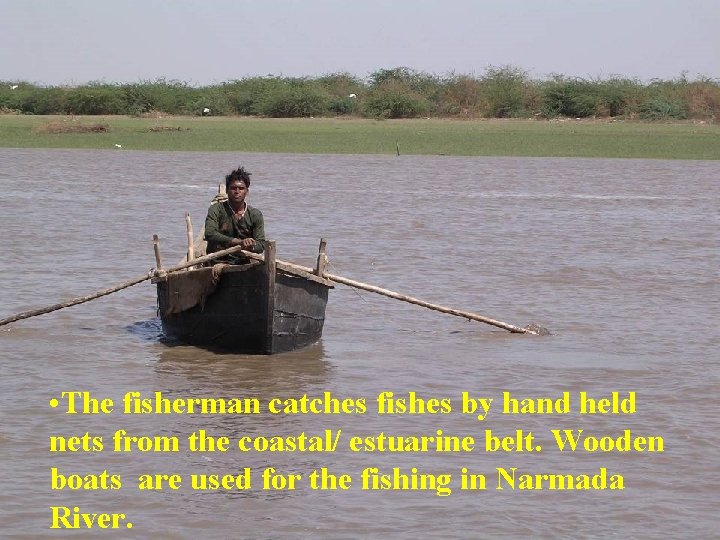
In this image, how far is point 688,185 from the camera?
83.6ft

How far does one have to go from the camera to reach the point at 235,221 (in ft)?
31.4

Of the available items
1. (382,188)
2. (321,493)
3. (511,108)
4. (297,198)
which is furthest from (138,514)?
(511,108)

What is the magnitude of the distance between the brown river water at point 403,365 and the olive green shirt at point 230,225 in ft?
2.86

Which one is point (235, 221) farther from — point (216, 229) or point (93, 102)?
point (93, 102)

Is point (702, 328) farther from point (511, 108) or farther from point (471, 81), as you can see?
point (471, 81)

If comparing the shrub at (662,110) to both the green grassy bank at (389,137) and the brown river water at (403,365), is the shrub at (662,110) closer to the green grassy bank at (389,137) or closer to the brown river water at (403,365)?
the green grassy bank at (389,137)

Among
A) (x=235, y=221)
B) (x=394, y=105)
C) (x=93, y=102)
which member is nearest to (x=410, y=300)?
(x=235, y=221)

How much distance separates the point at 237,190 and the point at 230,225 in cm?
33

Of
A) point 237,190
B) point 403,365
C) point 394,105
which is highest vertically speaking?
point 394,105

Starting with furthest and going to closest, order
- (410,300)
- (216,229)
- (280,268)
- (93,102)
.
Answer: (93,102), (410,300), (216,229), (280,268)

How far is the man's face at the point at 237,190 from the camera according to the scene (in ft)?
30.8

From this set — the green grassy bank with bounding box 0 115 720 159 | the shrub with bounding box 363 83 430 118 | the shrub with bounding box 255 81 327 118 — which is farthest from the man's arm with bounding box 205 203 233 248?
the shrub with bounding box 255 81 327 118

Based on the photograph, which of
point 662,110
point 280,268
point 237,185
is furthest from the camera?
point 662,110

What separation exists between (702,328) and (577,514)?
5100 mm
